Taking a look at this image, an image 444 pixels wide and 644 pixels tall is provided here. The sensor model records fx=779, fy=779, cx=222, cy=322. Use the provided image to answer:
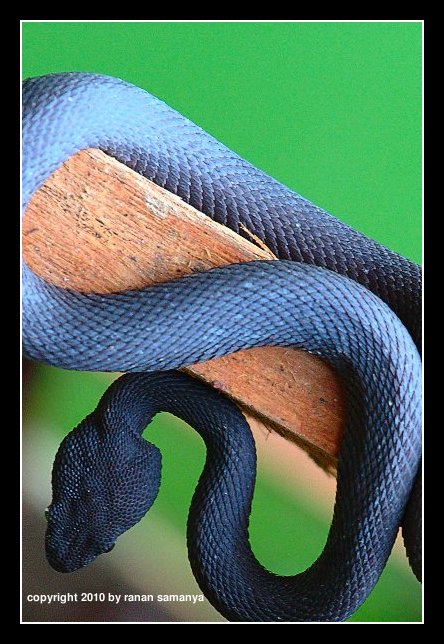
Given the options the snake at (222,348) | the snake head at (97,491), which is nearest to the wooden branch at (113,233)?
the snake at (222,348)

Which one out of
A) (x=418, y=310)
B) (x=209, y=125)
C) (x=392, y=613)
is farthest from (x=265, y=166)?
(x=392, y=613)

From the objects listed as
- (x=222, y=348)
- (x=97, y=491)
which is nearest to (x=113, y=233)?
(x=222, y=348)

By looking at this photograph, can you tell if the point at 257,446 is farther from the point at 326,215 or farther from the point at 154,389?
the point at 326,215

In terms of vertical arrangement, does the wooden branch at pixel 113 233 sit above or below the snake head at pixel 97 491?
above

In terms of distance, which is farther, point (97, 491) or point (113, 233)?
point (97, 491)

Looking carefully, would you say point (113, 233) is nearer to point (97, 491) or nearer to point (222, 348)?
point (222, 348)

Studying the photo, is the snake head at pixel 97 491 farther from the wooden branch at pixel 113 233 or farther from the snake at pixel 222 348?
the wooden branch at pixel 113 233

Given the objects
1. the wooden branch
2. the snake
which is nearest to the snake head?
the snake
